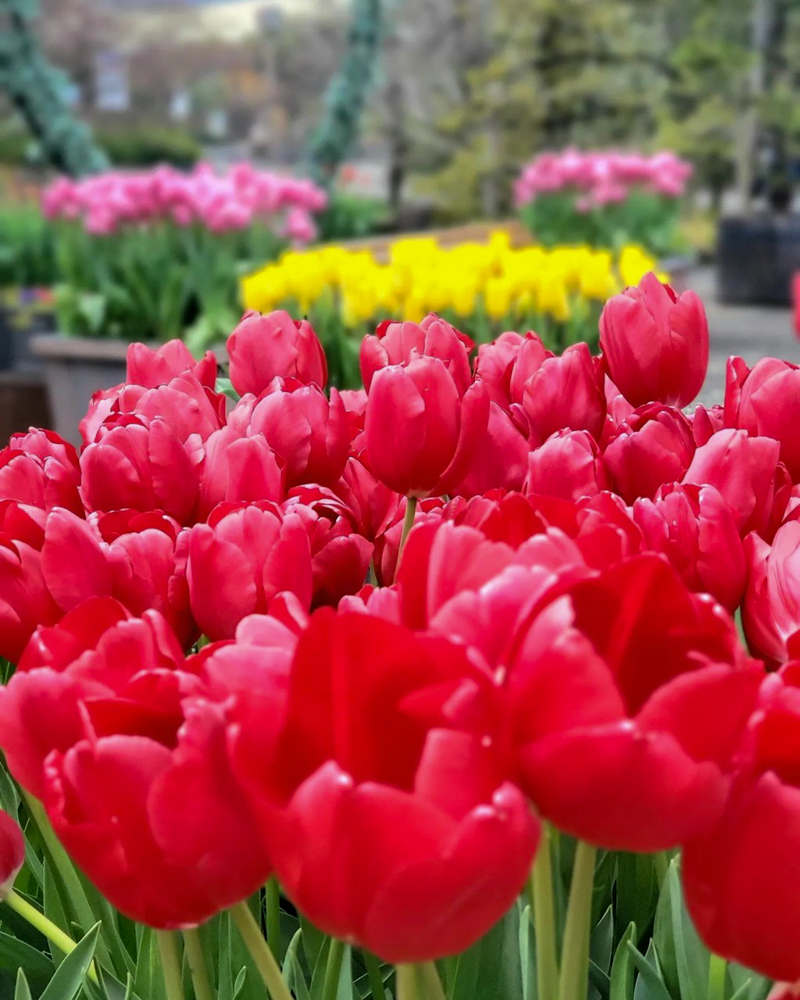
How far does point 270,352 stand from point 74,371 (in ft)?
10.0

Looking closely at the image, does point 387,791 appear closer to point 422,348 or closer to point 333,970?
point 333,970

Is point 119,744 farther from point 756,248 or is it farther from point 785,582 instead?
point 756,248

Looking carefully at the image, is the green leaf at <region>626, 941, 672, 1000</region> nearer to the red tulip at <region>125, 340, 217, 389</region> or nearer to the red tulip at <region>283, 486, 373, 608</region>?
the red tulip at <region>283, 486, 373, 608</region>

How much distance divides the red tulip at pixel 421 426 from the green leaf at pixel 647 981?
0.23 meters

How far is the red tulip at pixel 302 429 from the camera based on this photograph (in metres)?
0.62

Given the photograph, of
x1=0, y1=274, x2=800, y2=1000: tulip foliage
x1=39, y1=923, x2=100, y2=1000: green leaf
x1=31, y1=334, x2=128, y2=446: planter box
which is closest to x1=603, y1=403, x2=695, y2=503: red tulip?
Result: x1=0, y1=274, x2=800, y2=1000: tulip foliage

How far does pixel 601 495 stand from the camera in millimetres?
450

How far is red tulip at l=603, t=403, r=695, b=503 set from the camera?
597 millimetres

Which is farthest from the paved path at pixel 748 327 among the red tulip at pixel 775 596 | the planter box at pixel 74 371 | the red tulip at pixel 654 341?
the red tulip at pixel 775 596

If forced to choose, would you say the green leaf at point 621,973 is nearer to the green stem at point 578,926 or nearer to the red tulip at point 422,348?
the green stem at point 578,926

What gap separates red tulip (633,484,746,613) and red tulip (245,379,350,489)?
0.21 metres

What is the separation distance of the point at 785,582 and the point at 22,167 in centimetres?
1571

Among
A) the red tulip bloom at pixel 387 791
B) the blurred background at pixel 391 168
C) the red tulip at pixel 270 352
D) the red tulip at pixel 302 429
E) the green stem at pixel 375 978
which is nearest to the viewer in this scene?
the red tulip bloom at pixel 387 791

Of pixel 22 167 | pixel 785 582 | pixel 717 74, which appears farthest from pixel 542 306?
pixel 22 167
